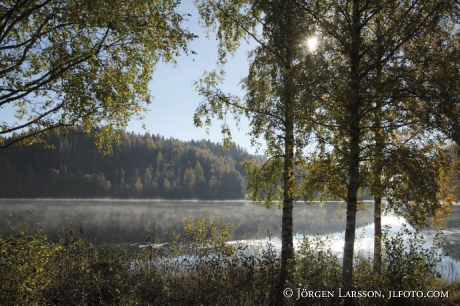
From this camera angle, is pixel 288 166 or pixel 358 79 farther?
pixel 288 166

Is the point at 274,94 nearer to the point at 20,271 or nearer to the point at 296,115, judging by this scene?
the point at 296,115

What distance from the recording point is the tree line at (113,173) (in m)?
108

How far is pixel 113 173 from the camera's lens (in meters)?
126

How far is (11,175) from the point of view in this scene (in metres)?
106

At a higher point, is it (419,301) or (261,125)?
(261,125)

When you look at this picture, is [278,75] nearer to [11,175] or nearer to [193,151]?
[11,175]

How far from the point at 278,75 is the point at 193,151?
139364 millimetres

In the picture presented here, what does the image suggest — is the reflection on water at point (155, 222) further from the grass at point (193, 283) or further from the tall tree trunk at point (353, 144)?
the grass at point (193, 283)

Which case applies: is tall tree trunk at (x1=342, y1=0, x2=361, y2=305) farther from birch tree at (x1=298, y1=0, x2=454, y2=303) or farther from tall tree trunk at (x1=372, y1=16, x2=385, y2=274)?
tall tree trunk at (x1=372, y1=16, x2=385, y2=274)

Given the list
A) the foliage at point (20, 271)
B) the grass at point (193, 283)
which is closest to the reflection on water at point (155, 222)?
the grass at point (193, 283)

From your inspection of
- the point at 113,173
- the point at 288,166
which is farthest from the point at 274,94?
the point at 113,173

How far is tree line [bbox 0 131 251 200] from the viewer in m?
108

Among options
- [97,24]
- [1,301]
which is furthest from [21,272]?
[97,24]

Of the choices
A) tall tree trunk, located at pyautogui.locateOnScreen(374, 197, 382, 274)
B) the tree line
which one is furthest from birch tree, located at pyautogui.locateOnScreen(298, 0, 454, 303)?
the tree line
